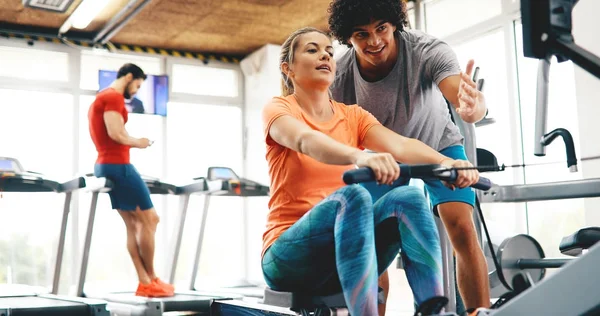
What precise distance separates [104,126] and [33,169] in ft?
9.17

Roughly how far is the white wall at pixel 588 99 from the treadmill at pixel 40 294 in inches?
118

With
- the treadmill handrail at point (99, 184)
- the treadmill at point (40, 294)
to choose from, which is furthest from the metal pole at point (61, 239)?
the treadmill handrail at point (99, 184)

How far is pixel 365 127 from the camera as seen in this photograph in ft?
6.63

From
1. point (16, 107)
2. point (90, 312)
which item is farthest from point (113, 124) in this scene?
point (16, 107)

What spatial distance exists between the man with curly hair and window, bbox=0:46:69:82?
5454 mm

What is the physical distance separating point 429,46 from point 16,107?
18.8ft

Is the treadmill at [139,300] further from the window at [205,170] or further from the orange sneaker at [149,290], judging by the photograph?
the window at [205,170]

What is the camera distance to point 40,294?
190 inches

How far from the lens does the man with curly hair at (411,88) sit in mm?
2201

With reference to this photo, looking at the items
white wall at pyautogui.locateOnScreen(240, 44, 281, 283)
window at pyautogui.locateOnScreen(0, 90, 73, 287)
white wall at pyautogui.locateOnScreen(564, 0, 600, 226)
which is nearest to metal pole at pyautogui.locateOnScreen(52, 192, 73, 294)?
window at pyautogui.locateOnScreen(0, 90, 73, 287)

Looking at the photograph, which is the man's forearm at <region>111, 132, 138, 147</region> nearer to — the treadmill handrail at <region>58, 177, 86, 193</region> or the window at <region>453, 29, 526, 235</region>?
the treadmill handrail at <region>58, 177, 86, 193</region>

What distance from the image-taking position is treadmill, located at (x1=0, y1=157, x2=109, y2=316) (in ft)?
12.6

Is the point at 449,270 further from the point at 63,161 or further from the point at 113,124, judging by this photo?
the point at 63,161

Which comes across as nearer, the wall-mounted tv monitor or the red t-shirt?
the red t-shirt
